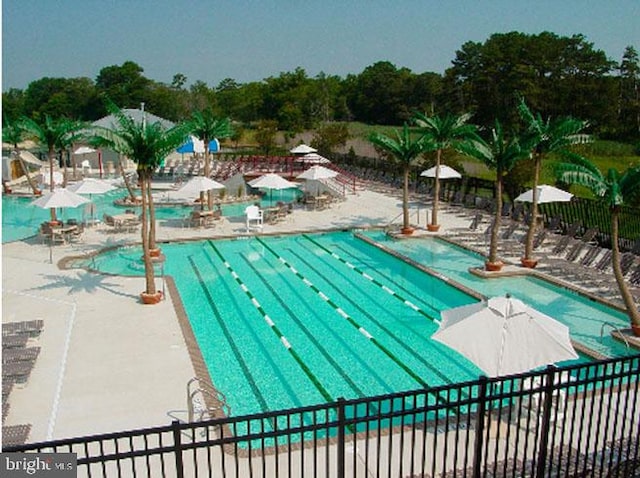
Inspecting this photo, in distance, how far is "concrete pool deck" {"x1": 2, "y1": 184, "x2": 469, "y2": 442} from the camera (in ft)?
27.3

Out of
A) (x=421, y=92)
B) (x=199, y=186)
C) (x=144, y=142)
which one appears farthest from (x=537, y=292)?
(x=421, y=92)

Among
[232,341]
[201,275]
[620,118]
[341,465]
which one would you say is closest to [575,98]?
[620,118]

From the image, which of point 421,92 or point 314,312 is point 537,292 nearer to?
point 314,312

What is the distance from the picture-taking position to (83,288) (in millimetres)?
14188

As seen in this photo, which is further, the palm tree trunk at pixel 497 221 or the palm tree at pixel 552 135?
the palm tree trunk at pixel 497 221

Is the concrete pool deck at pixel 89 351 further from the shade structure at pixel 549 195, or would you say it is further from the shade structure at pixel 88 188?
the shade structure at pixel 549 195

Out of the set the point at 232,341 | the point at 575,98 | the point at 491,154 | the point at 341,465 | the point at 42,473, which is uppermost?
the point at 575,98

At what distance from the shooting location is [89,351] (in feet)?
34.5

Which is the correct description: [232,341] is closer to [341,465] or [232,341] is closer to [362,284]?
[362,284]

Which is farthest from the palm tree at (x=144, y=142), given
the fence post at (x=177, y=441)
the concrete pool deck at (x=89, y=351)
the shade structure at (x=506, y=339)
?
the fence post at (x=177, y=441)

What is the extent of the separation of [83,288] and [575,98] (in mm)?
47212

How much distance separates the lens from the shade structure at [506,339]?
708 centimetres

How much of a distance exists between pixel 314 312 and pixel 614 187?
6478mm

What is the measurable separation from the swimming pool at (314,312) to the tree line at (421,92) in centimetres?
2327
